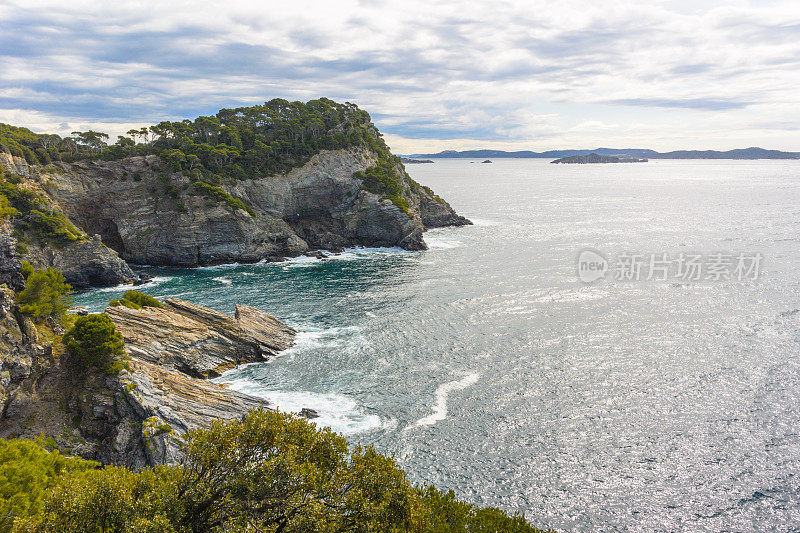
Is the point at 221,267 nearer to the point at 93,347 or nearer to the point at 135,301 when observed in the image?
the point at 135,301

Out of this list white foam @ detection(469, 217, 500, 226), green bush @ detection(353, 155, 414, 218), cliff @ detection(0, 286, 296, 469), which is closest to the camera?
cliff @ detection(0, 286, 296, 469)

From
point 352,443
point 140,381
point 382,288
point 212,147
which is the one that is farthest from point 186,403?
point 212,147

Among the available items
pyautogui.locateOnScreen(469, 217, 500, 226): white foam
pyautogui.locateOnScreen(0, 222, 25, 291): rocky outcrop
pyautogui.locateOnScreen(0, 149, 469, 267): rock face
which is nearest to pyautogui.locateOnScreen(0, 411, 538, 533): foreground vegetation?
pyautogui.locateOnScreen(0, 222, 25, 291): rocky outcrop

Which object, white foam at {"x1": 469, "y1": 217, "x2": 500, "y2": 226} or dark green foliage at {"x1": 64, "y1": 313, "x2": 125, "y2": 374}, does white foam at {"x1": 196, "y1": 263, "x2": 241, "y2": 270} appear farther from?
white foam at {"x1": 469, "y1": 217, "x2": 500, "y2": 226}

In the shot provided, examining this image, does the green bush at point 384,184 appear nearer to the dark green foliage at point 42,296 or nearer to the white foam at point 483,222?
the white foam at point 483,222

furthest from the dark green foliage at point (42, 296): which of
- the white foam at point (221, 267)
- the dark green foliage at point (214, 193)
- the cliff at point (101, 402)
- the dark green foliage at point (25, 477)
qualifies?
the dark green foliage at point (214, 193)

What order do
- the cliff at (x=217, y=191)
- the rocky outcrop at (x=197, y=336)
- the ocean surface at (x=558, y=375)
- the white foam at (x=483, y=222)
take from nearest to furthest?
the ocean surface at (x=558, y=375) < the rocky outcrop at (x=197, y=336) < the cliff at (x=217, y=191) < the white foam at (x=483, y=222)

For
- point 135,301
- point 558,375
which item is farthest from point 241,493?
point 135,301
